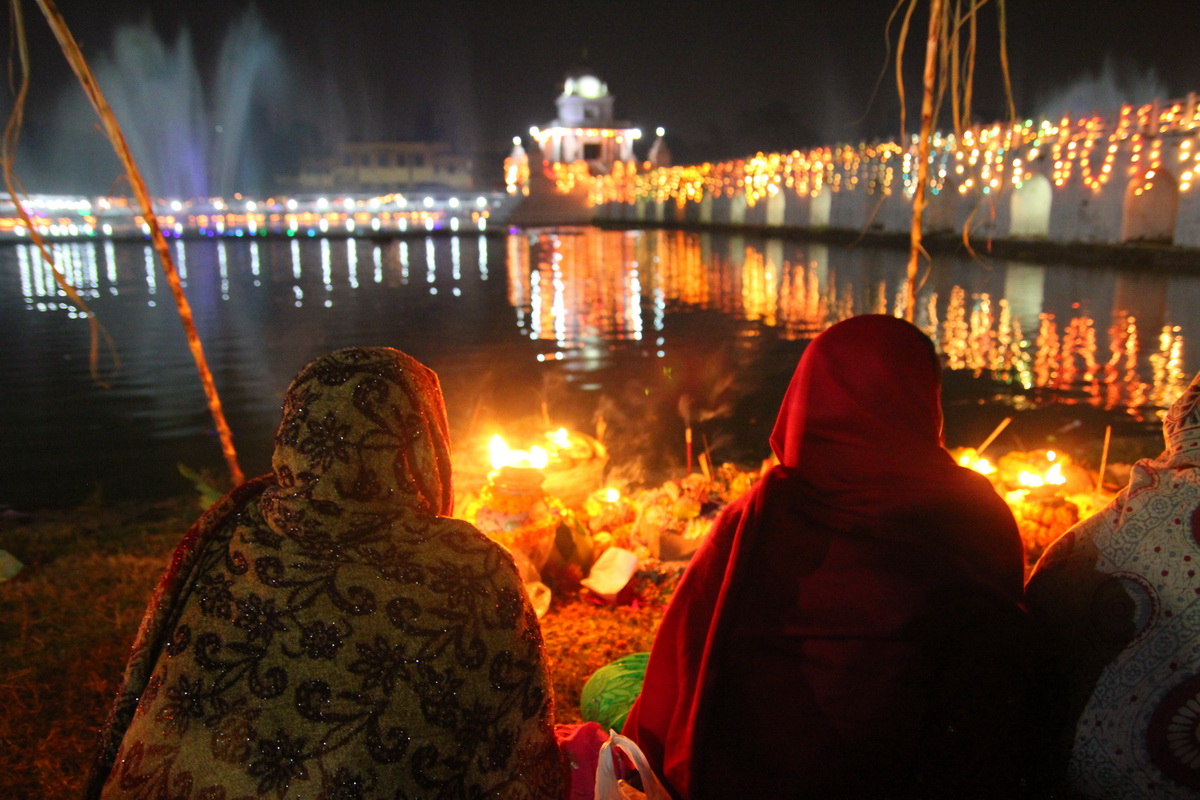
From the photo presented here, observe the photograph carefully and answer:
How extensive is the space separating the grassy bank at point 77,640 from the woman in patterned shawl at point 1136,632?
1.80 metres

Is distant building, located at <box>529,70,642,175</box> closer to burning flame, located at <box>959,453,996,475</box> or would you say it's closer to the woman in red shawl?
burning flame, located at <box>959,453,996,475</box>

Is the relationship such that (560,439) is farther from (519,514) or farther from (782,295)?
(782,295)

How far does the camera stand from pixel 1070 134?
2495 centimetres

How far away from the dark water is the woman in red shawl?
16.3 feet

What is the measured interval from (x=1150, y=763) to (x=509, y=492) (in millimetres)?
2651

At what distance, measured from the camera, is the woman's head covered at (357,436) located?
165 centimetres

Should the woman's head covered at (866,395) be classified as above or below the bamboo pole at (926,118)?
below

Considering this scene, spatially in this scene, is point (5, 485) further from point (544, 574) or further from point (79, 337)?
point (79, 337)

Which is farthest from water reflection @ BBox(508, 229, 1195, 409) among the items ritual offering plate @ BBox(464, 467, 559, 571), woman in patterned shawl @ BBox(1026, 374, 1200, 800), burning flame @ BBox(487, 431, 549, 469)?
woman in patterned shawl @ BBox(1026, 374, 1200, 800)

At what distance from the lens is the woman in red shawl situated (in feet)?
6.43

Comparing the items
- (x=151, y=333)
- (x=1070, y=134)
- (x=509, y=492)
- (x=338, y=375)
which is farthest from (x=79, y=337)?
(x=1070, y=134)

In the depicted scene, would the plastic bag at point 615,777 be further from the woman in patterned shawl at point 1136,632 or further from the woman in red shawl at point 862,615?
the woman in patterned shawl at point 1136,632

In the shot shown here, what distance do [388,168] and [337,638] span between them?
86952mm

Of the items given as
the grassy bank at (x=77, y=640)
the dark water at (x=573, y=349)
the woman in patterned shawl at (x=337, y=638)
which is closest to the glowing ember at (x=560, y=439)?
the grassy bank at (x=77, y=640)
